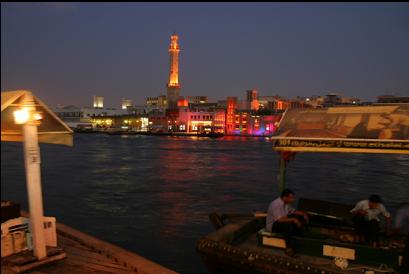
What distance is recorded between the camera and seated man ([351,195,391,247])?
6.24 m

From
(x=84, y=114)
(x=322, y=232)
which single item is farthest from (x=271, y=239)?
(x=84, y=114)

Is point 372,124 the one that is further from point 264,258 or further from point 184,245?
point 184,245

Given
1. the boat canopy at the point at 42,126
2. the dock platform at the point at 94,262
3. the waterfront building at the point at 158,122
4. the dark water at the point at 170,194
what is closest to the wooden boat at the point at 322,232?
the dock platform at the point at 94,262

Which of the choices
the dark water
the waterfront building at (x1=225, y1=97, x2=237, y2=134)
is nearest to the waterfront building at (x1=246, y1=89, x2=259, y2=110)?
the waterfront building at (x1=225, y1=97, x2=237, y2=134)

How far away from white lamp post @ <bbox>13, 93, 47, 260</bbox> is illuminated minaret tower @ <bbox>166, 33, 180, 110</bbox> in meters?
146

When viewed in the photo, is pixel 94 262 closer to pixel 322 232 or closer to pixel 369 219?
pixel 322 232

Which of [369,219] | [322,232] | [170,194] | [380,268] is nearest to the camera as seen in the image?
[380,268]

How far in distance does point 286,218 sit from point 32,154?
382 centimetres

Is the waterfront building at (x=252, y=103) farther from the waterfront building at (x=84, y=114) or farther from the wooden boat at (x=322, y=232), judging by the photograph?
the wooden boat at (x=322, y=232)

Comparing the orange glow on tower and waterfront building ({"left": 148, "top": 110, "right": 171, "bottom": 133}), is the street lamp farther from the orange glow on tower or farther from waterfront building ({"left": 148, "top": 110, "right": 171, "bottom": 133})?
the orange glow on tower

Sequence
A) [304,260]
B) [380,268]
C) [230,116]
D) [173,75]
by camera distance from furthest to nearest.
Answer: [173,75], [230,116], [304,260], [380,268]

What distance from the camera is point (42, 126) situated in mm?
6195

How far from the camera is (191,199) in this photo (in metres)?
19.9

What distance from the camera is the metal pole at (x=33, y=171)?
5312mm
